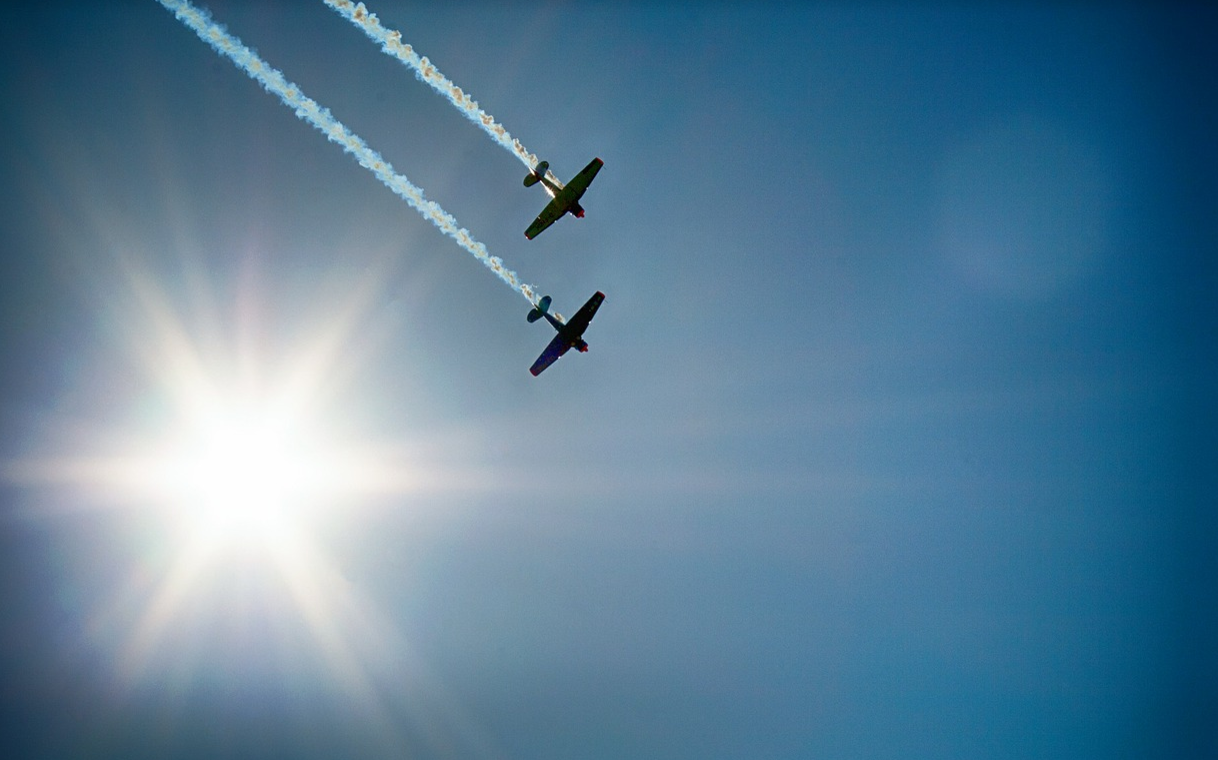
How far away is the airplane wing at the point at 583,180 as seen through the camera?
28.3 metres

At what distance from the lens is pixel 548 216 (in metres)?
30.7

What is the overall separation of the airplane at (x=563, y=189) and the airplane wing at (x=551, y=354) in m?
7.36

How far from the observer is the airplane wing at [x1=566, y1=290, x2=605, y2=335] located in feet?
101

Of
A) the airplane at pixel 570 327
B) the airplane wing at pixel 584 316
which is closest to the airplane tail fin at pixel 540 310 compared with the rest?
the airplane at pixel 570 327

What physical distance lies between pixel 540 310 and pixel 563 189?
698cm

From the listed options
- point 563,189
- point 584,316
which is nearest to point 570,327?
point 584,316

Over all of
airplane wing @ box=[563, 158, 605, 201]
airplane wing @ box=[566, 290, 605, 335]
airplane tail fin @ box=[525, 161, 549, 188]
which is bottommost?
airplane wing @ box=[566, 290, 605, 335]

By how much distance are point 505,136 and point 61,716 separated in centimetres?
5632

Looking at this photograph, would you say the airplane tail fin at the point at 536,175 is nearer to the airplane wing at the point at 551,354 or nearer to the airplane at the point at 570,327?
the airplane at the point at 570,327

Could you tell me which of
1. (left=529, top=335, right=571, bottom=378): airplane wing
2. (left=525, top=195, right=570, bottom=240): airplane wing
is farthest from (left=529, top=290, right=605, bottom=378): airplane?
(left=525, top=195, right=570, bottom=240): airplane wing

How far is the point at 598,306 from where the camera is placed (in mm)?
31078

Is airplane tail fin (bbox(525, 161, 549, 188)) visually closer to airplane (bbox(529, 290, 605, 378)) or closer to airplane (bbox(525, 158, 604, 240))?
airplane (bbox(525, 158, 604, 240))

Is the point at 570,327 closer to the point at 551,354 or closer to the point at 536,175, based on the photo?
the point at 551,354

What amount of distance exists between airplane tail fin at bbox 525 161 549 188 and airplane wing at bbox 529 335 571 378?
9074mm
